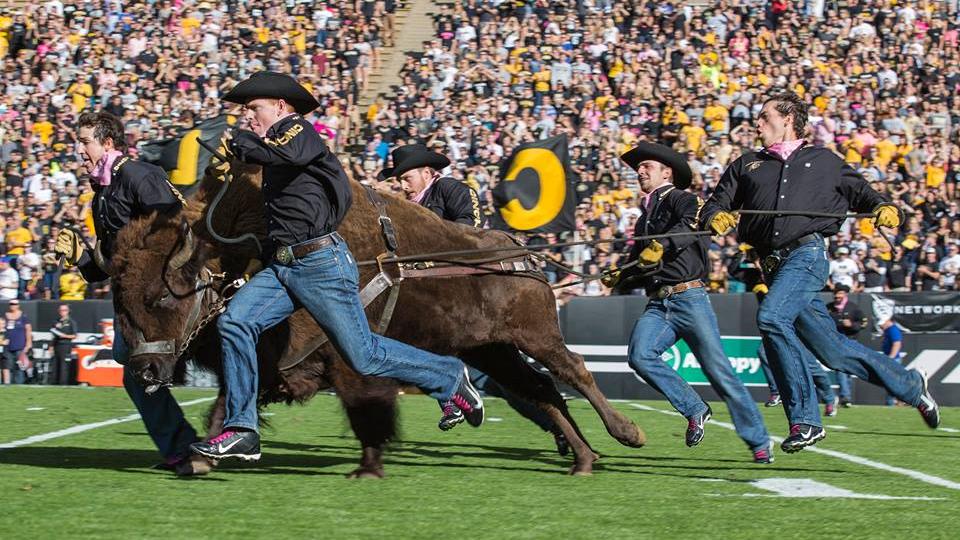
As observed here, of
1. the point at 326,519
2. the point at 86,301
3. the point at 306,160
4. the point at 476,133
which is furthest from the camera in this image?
the point at 476,133

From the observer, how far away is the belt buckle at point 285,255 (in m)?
6.70

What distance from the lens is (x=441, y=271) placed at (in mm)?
7883

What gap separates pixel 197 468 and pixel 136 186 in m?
1.50

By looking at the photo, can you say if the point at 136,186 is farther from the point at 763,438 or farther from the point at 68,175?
the point at 68,175

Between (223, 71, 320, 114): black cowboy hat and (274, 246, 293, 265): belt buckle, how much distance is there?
70cm

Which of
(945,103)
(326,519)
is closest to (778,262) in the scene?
(326,519)

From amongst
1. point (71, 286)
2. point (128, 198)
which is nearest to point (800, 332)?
point (128, 198)

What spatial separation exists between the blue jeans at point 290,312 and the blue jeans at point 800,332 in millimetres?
2355

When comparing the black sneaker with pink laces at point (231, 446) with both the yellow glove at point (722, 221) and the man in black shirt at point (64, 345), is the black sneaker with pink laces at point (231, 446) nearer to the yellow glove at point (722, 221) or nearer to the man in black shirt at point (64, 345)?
the yellow glove at point (722, 221)

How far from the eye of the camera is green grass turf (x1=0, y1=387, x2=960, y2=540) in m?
5.50

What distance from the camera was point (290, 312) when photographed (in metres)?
6.85

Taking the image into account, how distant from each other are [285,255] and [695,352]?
9.53 ft

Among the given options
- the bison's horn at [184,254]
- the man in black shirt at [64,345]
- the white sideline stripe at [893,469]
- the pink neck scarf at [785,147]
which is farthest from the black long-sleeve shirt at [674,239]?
the man in black shirt at [64,345]

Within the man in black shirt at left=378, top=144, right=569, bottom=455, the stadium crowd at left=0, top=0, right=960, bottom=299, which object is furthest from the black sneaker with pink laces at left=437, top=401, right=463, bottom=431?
A: the stadium crowd at left=0, top=0, right=960, bottom=299
